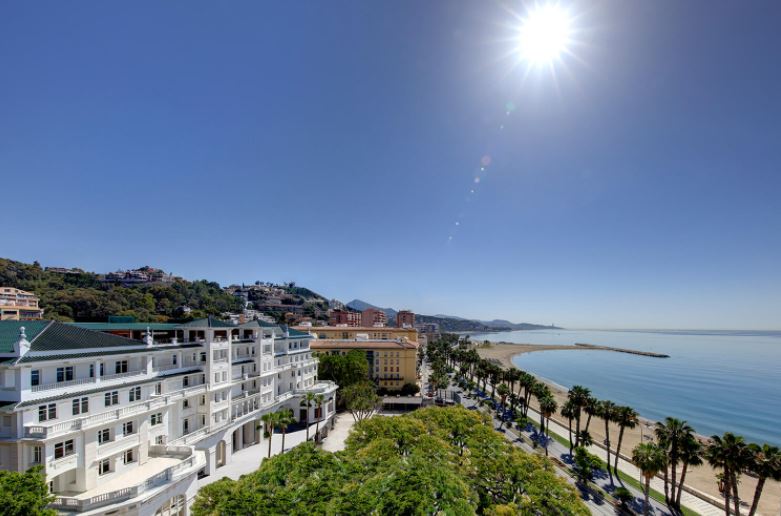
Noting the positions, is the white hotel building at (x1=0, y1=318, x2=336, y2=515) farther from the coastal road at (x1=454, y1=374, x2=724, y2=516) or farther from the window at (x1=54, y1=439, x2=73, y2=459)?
the coastal road at (x1=454, y1=374, x2=724, y2=516)

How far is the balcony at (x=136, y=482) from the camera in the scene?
2092 centimetres

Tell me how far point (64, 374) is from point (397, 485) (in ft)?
83.5

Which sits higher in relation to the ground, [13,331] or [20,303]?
[13,331]

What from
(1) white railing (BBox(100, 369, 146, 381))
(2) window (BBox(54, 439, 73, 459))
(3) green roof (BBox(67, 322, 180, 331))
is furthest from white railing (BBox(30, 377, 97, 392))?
(3) green roof (BBox(67, 322, 180, 331))

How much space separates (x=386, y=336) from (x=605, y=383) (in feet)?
273

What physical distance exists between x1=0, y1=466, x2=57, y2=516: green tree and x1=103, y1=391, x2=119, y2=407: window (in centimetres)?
960

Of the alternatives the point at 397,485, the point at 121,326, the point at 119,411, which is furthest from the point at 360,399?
the point at 397,485

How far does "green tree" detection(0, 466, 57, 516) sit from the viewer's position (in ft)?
50.9

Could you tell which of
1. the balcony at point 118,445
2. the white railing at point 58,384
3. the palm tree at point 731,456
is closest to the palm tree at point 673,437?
the palm tree at point 731,456

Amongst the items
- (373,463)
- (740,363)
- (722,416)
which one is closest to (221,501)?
(373,463)

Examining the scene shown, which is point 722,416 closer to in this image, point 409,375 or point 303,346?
point 409,375

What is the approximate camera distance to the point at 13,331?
2461cm

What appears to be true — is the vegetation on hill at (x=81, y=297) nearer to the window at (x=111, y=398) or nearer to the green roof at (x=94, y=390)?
the green roof at (x=94, y=390)

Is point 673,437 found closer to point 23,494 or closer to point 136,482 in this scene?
point 136,482
